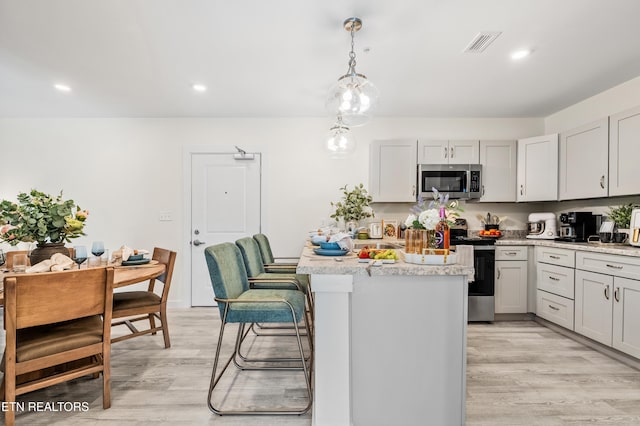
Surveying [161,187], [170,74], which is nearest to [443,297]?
[170,74]

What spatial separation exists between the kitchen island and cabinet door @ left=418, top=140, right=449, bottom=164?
248cm

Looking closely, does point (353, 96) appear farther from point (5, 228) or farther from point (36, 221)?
point (5, 228)

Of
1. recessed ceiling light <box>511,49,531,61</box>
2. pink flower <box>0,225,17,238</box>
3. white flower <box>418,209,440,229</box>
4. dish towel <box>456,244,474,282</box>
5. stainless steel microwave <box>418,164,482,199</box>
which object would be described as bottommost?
dish towel <box>456,244,474,282</box>

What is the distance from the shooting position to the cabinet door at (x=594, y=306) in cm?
253

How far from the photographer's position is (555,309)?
309cm

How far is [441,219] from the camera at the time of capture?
1.64 m

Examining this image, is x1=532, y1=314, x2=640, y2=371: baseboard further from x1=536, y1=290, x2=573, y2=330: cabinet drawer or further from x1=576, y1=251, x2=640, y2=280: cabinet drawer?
x1=576, y1=251, x2=640, y2=280: cabinet drawer

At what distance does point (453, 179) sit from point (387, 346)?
8.99 ft

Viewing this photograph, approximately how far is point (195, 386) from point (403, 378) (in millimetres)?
1442

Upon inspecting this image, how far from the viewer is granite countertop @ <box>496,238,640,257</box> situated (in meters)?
2.39

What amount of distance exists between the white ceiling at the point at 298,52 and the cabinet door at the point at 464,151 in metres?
0.41

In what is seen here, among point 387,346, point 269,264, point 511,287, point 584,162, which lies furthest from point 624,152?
point 269,264

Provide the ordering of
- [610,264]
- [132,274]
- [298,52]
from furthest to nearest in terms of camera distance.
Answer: [610,264] → [298,52] → [132,274]

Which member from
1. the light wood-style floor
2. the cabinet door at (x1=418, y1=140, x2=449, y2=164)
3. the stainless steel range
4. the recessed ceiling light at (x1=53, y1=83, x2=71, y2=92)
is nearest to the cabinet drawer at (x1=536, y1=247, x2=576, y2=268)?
the stainless steel range
